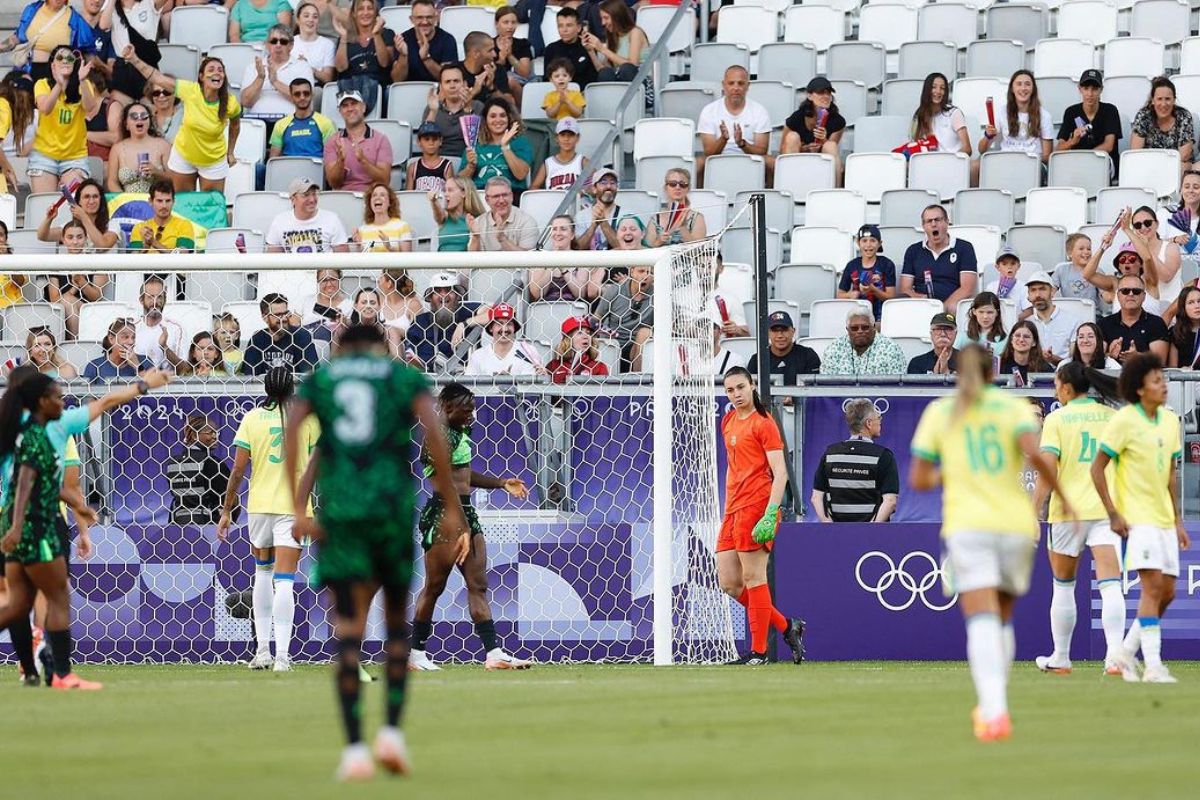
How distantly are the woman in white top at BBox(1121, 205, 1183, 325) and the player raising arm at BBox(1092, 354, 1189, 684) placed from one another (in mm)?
5399

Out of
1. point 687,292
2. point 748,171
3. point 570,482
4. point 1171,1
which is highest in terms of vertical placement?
point 1171,1

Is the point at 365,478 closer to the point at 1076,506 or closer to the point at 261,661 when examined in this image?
the point at 1076,506

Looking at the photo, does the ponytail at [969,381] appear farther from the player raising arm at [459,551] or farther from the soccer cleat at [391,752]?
the player raising arm at [459,551]

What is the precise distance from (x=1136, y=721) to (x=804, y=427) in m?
6.99

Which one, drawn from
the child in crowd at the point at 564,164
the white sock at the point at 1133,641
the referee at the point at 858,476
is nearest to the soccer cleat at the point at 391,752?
the white sock at the point at 1133,641

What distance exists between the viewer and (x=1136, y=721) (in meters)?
9.65

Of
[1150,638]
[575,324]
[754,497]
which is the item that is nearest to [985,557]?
[1150,638]

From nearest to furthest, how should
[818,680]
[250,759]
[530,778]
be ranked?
[530,778], [250,759], [818,680]

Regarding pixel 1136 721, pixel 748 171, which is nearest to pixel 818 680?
pixel 1136 721

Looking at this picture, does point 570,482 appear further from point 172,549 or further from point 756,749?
point 756,749

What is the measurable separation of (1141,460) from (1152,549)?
1.86ft

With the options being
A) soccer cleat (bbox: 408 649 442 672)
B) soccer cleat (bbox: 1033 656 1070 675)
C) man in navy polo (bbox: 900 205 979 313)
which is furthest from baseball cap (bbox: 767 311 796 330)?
soccer cleat (bbox: 408 649 442 672)

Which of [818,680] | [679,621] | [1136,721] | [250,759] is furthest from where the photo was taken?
[679,621]

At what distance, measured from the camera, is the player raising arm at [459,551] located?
14.5m
